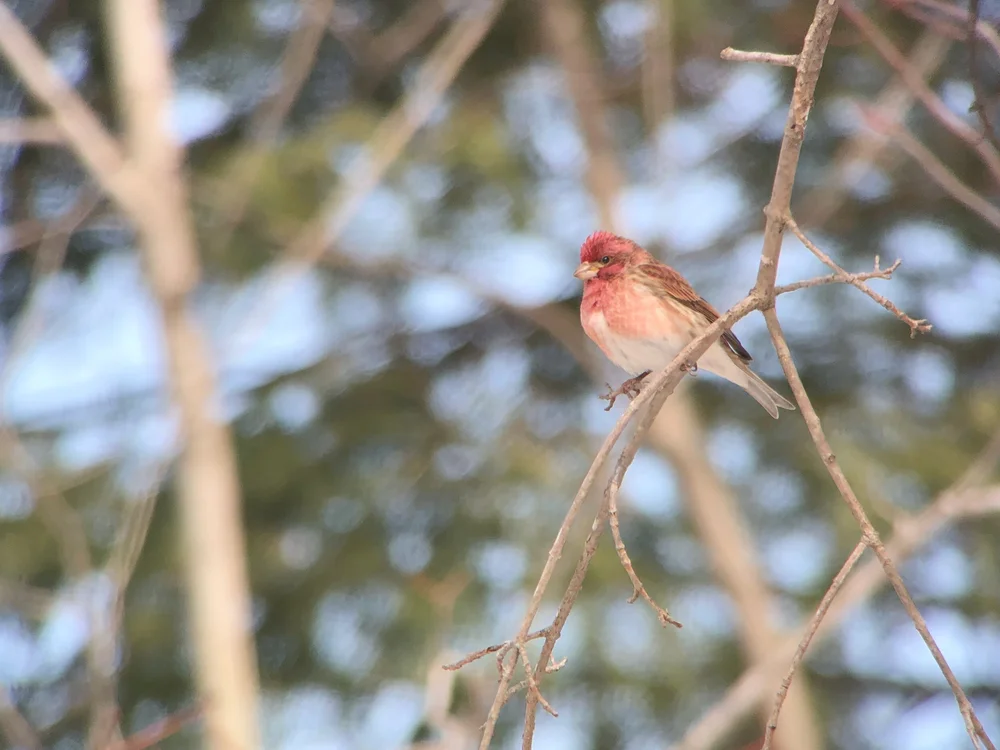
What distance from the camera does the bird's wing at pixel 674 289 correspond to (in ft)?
15.7

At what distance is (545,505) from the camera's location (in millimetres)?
8625

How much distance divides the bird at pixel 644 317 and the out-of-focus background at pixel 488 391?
3.10m

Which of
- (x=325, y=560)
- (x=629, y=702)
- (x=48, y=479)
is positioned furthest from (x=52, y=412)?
(x=629, y=702)

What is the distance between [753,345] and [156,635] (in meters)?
4.36

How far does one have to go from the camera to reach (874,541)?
2658 mm

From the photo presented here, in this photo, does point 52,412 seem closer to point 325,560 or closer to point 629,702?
point 325,560

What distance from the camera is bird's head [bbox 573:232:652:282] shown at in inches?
192

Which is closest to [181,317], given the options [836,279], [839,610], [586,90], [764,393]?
[586,90]

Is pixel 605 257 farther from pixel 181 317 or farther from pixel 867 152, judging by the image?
pixel 867 152

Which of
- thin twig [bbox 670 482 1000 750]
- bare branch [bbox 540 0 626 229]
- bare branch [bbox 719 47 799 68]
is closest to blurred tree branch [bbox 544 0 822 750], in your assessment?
bare branch [bbox 540 0 626 229]

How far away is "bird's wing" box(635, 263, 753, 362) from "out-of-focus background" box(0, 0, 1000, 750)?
3.10 meters

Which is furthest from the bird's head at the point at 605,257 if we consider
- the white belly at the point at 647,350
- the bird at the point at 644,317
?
the white belly at the point at 647,350

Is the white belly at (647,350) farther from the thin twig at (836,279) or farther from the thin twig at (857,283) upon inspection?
the thin twig at (857,283)

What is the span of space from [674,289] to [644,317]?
216 millimetres
